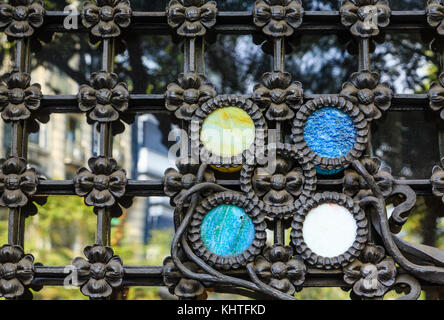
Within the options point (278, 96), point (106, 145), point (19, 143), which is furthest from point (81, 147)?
point (278, 96)

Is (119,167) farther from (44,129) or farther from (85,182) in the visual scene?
(44,129)

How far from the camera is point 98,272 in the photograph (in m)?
3.22

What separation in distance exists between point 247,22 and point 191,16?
0.32 metres

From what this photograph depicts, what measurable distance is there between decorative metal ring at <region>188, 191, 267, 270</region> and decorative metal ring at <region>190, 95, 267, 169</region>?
174mm

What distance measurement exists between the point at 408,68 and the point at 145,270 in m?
1.81

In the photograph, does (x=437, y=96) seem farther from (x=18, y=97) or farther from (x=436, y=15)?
(x=18, y=97)

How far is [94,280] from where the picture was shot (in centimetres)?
322

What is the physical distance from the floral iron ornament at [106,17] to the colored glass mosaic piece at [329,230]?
1420 mm

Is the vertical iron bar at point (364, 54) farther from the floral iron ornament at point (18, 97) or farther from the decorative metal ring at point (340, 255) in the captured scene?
the floral iron ornament at point (18, 97)

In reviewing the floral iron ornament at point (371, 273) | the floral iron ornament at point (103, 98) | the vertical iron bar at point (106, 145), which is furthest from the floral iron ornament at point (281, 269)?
the floral iron ornament at point (103, 98)

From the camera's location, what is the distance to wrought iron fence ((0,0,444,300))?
3191mm

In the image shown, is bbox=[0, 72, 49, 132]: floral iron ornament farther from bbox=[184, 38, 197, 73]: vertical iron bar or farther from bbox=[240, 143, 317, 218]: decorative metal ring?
bbox=[240, 143, 317, 218]: decorative metal ring

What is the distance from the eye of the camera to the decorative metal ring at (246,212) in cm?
319
